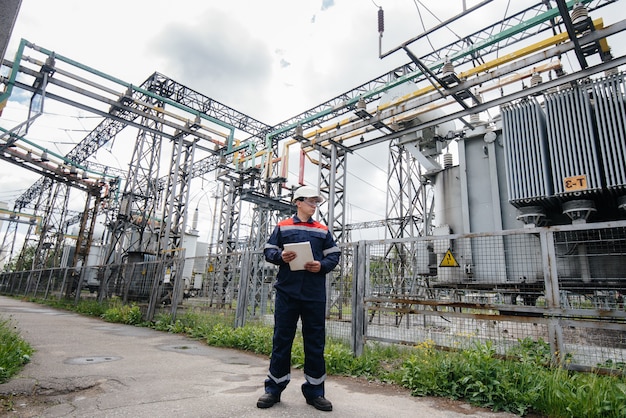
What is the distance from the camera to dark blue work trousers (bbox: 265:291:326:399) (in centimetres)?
295

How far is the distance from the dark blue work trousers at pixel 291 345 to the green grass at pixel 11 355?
2613mm

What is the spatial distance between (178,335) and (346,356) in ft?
15.0

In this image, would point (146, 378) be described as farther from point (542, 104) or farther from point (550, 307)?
point (542, 104)

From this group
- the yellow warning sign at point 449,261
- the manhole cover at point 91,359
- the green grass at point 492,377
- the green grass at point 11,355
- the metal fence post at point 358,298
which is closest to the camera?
the green grass at point 492,377

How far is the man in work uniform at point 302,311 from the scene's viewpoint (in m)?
2.95

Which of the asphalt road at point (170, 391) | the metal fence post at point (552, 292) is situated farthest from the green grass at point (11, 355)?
the metal fence post at point (552, 292)

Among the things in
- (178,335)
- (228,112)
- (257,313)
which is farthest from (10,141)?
(257,313)

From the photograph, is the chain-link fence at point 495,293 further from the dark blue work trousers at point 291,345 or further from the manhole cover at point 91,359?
the manhole cover at point 91,359

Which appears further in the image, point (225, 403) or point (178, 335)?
point (178, 335)

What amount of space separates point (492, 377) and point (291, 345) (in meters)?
1.99

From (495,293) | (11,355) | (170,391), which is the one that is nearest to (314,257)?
(170,391)

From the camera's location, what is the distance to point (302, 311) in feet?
10.2

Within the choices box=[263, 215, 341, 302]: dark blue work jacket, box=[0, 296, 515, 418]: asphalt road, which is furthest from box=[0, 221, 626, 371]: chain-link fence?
box=[263, 215, 341, 302]: dark blue work jacket

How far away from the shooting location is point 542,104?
17.5 feet
